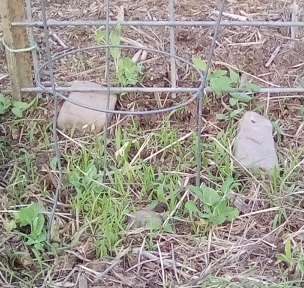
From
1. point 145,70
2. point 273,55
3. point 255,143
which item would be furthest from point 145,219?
point 273,55

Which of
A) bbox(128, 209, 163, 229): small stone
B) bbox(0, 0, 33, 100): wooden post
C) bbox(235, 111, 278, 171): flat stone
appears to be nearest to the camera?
bbox(128, 209, 163, 229): small stone

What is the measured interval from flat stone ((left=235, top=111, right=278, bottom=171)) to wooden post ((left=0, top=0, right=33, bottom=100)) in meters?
0.69

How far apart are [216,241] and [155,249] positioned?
158 millimetres

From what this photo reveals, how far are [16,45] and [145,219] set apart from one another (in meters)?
0.70

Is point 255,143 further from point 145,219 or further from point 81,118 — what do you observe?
point 81,118

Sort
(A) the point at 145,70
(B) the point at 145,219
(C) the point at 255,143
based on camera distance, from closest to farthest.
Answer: (B) the point at 145,219 < (C) the point at 255,143 < (A) the point at 145,70

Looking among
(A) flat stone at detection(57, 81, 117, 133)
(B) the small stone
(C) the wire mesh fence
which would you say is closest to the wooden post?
(C) the wire mesh fence

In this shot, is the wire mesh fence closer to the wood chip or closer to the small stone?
the wood chip

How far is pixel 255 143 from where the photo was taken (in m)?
1.98

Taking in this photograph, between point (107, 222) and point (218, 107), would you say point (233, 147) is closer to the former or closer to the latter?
point (218, 107)

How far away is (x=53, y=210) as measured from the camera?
176 centimetres

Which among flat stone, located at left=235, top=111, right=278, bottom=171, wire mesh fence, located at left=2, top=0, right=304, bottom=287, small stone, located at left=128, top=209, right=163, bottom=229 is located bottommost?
small stone, located at left=128, top=209, right=163, bottom=229

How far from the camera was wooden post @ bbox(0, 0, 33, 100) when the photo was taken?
2.03m

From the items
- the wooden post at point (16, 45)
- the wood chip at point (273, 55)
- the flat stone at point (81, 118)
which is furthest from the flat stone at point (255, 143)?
the wooden post at point (16, 45)
